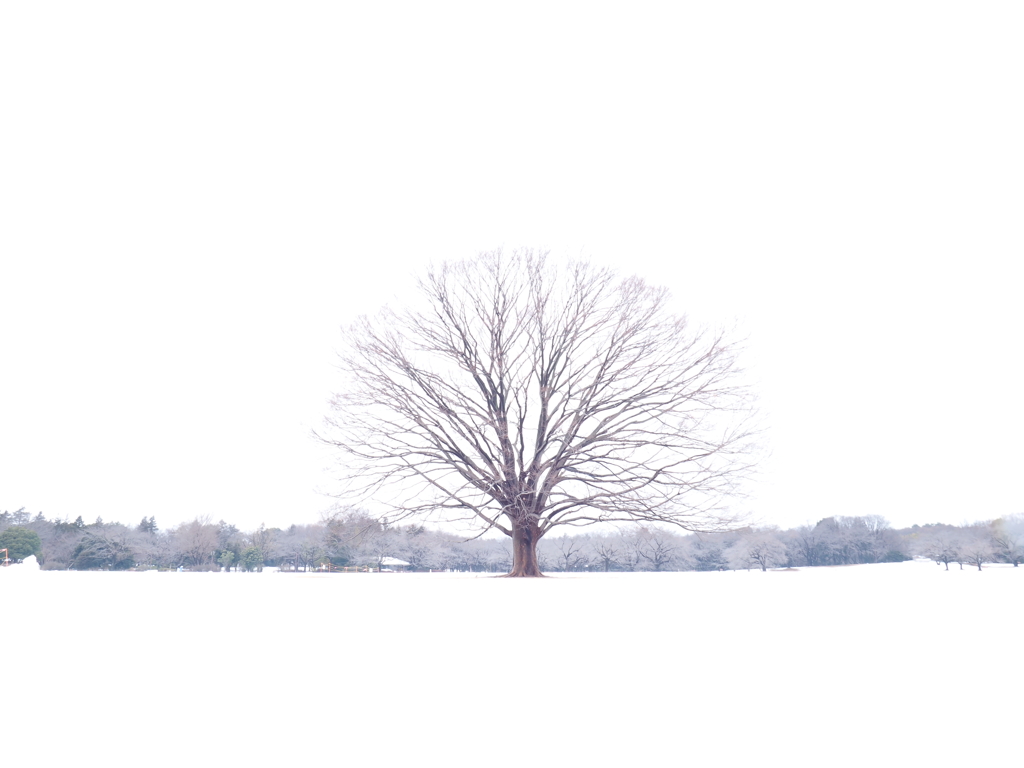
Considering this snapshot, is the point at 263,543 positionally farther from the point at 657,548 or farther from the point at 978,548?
the point at 978,548

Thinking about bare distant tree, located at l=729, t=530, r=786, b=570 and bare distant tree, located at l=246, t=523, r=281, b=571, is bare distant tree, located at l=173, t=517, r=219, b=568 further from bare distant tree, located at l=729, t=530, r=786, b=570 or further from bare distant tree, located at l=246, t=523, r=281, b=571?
bare distant tree, located at l=729, t=530, r=786, b=570

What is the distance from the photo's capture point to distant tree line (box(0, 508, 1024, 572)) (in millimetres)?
9219

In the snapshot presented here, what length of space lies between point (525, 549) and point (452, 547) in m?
1.73

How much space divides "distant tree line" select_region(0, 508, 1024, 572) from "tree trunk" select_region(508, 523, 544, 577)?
52cm

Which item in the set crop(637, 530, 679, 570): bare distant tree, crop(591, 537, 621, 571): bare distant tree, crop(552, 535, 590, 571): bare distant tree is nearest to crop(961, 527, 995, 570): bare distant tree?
crop(637, 530, 679, 570): bare distant tree

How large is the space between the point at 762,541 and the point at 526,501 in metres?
4.94

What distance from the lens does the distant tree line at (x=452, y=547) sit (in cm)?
922

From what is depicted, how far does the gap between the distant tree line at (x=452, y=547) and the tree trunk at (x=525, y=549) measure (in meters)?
0.52

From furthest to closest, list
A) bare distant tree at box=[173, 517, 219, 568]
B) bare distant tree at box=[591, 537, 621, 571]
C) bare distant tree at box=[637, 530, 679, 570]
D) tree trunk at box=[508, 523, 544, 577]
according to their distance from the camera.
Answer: bare distant tree at box=[591, 537, 621, 571] < tree trunk at box=[508, 523, 544, 577] < bare distant tree at box=[637, 530, 679, 570] < bare distant tree at box=[173, 517, 219, 568]

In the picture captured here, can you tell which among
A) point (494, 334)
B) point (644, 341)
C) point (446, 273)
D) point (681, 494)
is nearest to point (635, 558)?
point (681, 494)

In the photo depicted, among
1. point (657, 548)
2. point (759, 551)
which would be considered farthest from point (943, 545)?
point (657, 548)

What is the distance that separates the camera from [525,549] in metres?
13.1

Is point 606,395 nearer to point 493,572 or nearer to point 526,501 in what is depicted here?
point 526,501

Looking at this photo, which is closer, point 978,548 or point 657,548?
point 978,548
